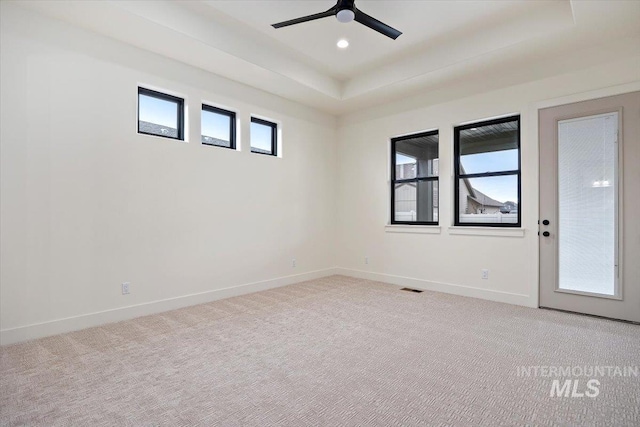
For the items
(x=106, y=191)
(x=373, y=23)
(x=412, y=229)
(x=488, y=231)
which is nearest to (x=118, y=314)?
(x=106, y=191)

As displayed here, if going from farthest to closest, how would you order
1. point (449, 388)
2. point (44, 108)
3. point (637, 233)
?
point (637, 233)
point (44, 108)
point (449, 388)

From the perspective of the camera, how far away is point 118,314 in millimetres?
3367

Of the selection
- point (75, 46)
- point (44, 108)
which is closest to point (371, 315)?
point (44, 108)

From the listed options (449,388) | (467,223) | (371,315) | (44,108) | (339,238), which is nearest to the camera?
(449,388)

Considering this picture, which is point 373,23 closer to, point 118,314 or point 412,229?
point 412,229

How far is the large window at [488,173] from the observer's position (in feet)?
13.6

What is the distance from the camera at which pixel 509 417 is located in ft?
5.79

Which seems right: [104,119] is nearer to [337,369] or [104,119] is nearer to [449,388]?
[337,369]

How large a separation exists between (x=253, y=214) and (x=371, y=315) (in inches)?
85.9

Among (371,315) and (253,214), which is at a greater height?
(253,214)

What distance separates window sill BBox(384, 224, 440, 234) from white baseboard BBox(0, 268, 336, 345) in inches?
76.7

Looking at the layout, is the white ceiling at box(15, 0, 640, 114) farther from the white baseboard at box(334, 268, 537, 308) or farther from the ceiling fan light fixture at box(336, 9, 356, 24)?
the white baseboard at box(334, 268, 537, 308)

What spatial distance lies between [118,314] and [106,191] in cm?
127

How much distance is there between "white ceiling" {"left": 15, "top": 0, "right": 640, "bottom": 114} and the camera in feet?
10.0
